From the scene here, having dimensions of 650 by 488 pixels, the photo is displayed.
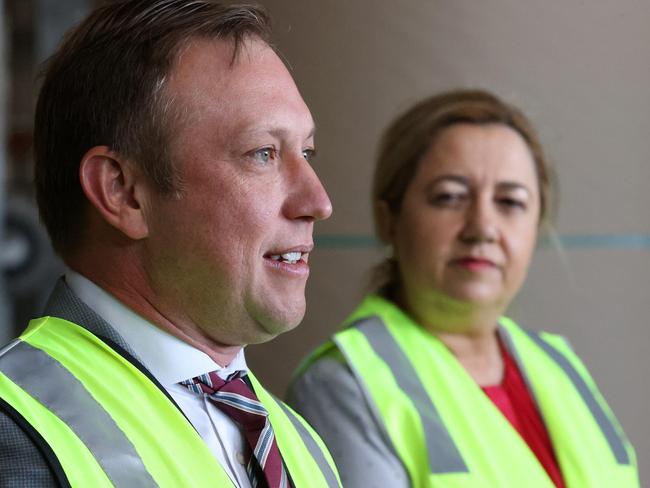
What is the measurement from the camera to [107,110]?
1155 mm

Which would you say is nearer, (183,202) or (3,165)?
(183,202)

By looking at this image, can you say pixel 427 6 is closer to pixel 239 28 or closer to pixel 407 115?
pixel 407 115

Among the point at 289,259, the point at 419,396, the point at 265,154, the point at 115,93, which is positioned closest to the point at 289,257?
the point at 289,259

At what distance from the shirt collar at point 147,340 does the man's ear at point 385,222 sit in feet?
2.58

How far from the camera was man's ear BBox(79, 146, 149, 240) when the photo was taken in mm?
1152

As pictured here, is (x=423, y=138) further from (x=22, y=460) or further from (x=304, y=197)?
(x=22, y=460)

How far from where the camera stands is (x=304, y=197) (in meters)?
1.18

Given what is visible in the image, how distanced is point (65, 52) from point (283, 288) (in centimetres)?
36

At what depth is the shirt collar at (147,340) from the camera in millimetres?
1142

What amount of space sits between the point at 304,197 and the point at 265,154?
0.07m

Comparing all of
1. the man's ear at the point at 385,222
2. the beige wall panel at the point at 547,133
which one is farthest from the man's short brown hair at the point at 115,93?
the beige wall panel at the point at 547,133

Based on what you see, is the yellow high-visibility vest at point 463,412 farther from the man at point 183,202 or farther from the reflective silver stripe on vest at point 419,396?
the man at point 183,202

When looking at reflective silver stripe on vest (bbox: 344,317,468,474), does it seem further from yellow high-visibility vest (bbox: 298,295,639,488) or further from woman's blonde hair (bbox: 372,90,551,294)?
woman's blonde hair (bbox: 372,90,551,294)

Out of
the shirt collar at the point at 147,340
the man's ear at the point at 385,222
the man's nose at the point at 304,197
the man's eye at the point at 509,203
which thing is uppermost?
the man's nose at the point at 304,197
